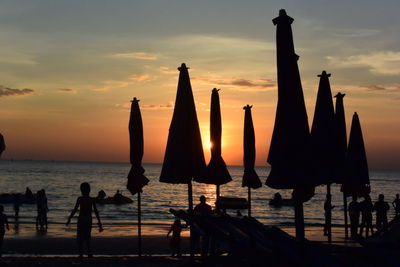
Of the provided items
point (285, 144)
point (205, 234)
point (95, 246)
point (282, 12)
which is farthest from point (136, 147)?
point (95, 246)

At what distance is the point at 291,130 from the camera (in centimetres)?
916

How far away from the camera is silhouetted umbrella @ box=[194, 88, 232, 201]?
52.6 ft

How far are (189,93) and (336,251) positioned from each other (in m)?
5.23

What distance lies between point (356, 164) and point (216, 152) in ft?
16.9

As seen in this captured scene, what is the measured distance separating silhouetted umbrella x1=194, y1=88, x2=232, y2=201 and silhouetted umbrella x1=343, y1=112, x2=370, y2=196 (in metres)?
4.29

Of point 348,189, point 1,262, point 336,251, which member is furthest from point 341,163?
point 1,262

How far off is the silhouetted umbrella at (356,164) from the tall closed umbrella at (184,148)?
7.07m

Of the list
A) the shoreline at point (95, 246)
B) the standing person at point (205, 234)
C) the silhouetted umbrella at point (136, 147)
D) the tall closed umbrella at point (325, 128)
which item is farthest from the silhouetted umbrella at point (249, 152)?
the silhouetted umbrella at point (136, 147)

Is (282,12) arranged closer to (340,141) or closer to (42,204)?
(340,141)

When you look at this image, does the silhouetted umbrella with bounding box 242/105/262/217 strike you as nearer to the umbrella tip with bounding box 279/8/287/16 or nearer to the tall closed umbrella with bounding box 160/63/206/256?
the tall closed umbrella with bounding box 160/63/206/256

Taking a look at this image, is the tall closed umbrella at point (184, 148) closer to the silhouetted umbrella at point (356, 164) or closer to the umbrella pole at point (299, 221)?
the umbrella pole at point (299, 221)

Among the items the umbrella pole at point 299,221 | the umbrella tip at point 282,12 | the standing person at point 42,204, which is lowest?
the standing person at point 42,204

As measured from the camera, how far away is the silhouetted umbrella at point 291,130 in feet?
30.0

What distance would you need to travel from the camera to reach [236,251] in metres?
9.34
